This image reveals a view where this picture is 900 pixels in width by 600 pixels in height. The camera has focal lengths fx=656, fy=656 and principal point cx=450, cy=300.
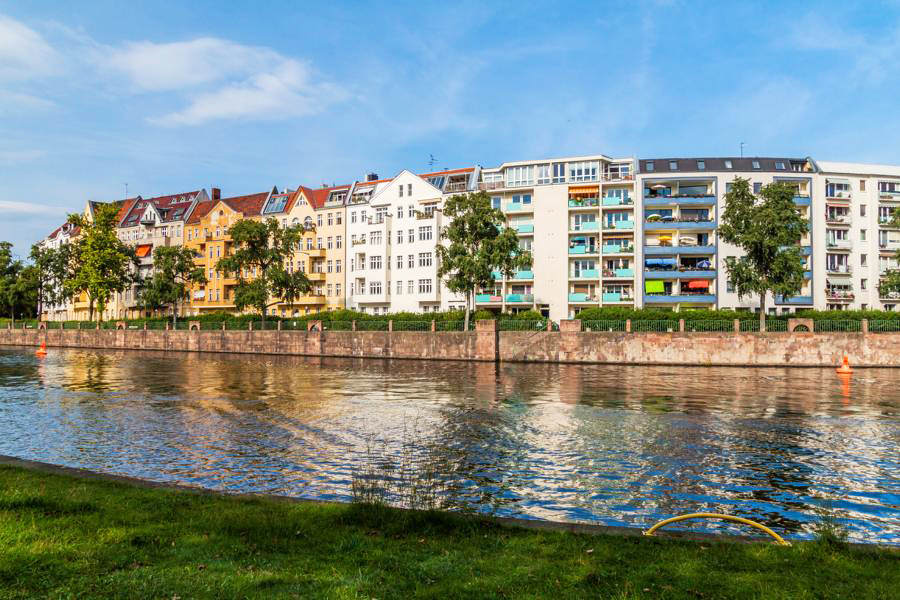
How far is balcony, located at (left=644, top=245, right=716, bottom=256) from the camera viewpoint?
271 ft

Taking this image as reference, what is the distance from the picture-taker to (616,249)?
85375 millimetres

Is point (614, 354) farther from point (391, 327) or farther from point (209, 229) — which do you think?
point (209, 229)

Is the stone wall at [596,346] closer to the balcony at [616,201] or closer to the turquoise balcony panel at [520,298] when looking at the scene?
the turquoise balcony panel at [520,298]

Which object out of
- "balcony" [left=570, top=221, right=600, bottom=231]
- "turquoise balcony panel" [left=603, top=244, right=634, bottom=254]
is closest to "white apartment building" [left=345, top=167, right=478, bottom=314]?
A: "balcony" [left=570, top=221, right=600, bottom=231]

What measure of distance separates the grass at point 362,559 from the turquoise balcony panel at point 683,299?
7584 cm

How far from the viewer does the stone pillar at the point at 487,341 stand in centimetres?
6228

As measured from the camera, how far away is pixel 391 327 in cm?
6988

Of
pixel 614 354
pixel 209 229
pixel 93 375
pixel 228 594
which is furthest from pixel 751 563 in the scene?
pixel 209 229

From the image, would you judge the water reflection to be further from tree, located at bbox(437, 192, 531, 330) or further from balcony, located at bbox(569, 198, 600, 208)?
balcony, located at bbox(569, 198, 600, 208)

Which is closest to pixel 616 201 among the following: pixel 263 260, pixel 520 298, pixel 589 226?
pixel 589 226

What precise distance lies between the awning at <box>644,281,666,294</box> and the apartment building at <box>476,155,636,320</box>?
5.96ft

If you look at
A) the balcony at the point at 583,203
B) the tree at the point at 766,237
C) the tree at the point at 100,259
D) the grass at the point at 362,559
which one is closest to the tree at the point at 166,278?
the tree at the point at 100,259

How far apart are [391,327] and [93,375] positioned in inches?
1190

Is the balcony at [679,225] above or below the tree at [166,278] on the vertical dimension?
above
